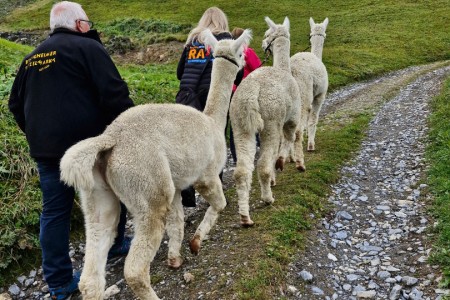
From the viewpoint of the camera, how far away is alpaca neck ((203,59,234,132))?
5.83 metres

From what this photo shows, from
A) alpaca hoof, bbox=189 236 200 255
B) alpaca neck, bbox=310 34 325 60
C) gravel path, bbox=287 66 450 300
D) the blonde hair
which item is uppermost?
the blonde hair

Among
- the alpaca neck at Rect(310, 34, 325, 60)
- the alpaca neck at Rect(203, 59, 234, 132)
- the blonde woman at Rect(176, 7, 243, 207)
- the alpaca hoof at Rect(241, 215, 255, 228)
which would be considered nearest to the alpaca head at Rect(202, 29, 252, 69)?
the alpaca neck at Rect(203, 59, 234, 132)

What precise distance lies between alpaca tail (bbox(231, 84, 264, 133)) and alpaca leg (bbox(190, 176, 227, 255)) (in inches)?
45.5

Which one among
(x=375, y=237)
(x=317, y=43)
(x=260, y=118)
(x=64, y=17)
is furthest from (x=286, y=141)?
(x=64, y=17)

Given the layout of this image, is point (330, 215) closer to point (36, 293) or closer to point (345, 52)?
point (36, 293)

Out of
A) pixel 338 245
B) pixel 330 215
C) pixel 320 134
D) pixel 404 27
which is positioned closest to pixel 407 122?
pixel 320 134

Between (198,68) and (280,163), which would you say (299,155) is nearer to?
(280,163)

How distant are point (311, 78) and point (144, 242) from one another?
6.38 meters

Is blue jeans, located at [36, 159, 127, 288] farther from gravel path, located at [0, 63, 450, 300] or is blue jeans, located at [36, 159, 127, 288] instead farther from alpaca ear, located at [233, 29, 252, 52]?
alpaca ear, located at [233, 29, 252, 52]

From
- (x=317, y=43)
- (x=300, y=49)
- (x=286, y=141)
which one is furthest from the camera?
(x=300, y=49)

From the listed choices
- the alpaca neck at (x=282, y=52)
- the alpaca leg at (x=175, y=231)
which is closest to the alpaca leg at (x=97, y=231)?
the alpaca leg at (x=175, y=231)

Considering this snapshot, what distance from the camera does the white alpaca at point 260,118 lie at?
6.18m

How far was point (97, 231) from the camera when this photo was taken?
4273 mm

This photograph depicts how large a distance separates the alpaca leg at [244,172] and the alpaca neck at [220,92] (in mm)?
582
